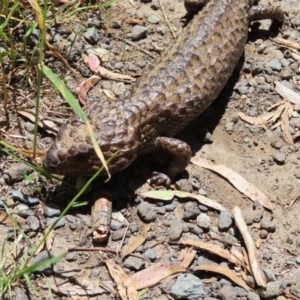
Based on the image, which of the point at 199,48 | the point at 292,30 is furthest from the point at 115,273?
the point at 292,30

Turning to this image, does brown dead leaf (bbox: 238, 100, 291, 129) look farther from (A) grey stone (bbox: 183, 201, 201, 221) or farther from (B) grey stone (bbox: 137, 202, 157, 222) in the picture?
(B) grey stone (bbox: 137, 202, 157, 222)

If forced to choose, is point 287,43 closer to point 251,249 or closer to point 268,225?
point 268,225

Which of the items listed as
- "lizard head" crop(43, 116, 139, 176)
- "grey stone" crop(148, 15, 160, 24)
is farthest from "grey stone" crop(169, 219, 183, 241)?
"grey stone" crop(148, 15, 160, 24)

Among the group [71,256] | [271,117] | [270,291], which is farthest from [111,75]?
[270,291]

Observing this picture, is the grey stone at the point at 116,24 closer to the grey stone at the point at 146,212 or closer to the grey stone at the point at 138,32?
the grey stone at the point at 138,32

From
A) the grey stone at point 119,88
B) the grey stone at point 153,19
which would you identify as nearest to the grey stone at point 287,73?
the grey stone at point 153,19
